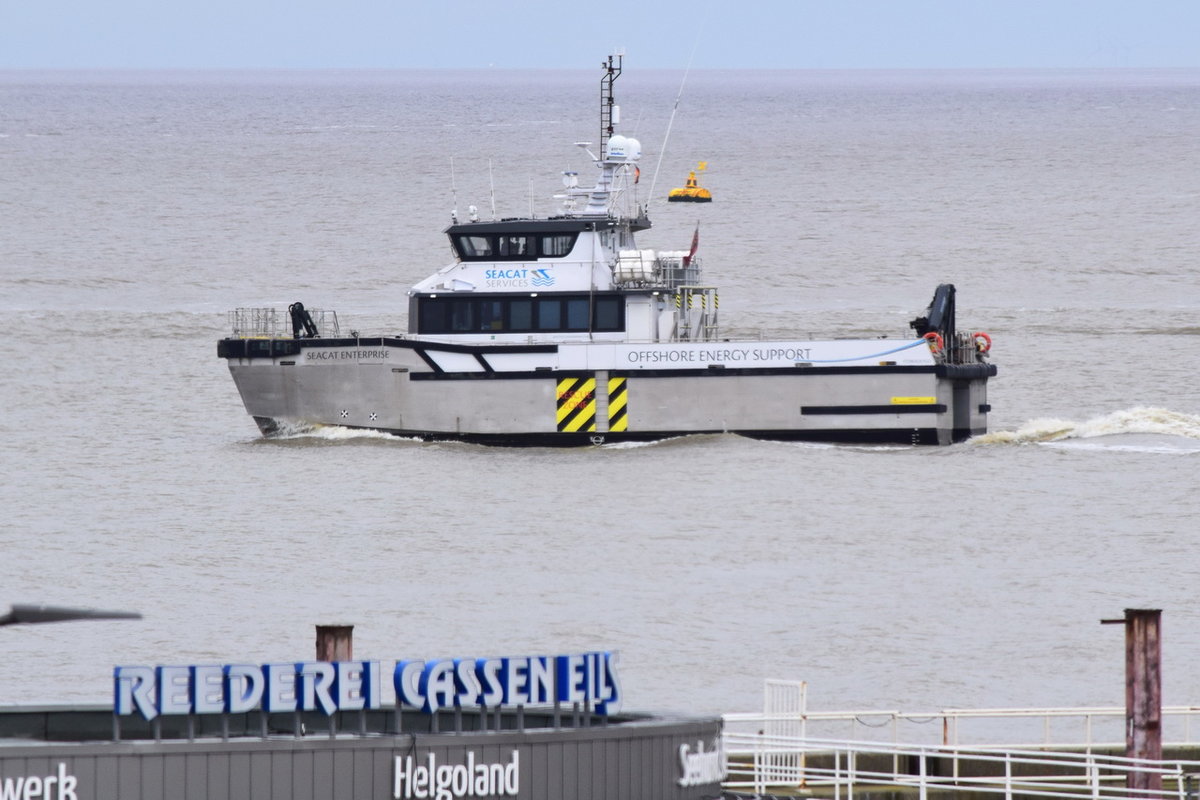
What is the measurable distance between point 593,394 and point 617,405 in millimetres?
529

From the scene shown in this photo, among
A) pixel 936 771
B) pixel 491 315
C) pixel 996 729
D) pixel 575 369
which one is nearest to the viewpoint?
pixel 936 771

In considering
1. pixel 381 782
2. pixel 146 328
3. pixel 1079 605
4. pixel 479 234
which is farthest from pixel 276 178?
pixel 381 782

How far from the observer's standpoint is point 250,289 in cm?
7962

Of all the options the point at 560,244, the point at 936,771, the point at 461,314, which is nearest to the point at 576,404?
the point at 461,314

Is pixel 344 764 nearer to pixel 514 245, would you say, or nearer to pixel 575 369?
pixel 575 369

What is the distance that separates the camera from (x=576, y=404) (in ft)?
151

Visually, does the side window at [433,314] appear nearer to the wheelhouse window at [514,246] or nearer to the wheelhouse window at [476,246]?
the wheelhouse window at [476,246]

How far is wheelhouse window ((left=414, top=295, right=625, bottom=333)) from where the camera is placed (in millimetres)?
46312

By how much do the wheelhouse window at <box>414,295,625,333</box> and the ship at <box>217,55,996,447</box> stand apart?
28 millimetres

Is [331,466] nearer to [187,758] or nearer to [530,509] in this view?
[530,509]

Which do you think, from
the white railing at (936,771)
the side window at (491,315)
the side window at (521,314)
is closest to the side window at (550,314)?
the side window at (521,314)

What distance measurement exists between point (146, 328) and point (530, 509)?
30.8 m

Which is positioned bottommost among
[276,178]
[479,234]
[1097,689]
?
[1097,689]

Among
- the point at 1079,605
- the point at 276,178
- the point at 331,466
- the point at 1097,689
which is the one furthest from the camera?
the point at 276,178
